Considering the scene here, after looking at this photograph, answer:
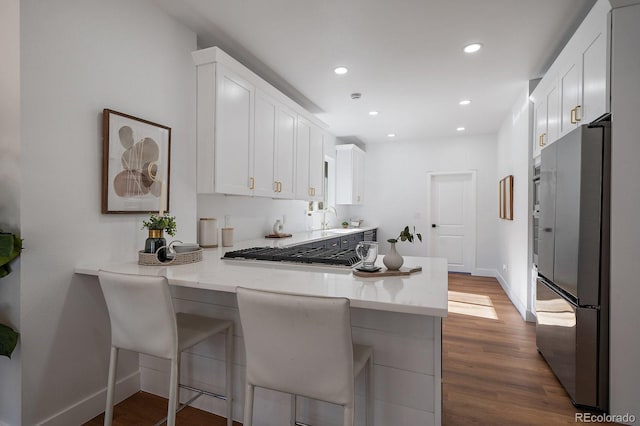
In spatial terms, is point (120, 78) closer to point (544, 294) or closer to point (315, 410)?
point (315, 410)

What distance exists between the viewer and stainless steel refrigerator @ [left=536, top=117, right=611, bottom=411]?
75.8 inches

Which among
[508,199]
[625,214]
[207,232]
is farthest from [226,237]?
[508,199]

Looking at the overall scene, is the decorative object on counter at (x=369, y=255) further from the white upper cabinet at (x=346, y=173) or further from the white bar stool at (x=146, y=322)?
the white upper cabinet at (x=346, y=173)

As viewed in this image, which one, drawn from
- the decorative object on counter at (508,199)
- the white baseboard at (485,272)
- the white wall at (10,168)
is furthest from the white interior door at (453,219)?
the white wall at (10,168)

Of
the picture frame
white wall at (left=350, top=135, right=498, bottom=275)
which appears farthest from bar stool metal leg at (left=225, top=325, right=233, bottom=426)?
white wall at (left=350, top=135, right=498, bottom=275)

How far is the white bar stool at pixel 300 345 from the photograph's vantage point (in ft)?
3.59

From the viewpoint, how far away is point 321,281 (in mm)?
1532

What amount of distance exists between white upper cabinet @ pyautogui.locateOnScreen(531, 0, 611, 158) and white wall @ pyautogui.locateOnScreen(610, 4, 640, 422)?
0.07 metres

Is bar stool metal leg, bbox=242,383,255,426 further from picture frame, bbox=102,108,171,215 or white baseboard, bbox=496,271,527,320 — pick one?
white baseboard, bbox=496,271,527,320

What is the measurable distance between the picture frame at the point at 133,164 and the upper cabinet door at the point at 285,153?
4.13ft

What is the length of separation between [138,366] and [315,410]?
1319mm

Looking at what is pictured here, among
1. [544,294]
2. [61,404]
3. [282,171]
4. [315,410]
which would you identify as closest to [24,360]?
[61,404]

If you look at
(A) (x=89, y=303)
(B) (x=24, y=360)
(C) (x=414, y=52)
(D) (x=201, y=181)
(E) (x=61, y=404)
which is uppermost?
(C) (x=414, y=52)

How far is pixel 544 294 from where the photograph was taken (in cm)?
255
